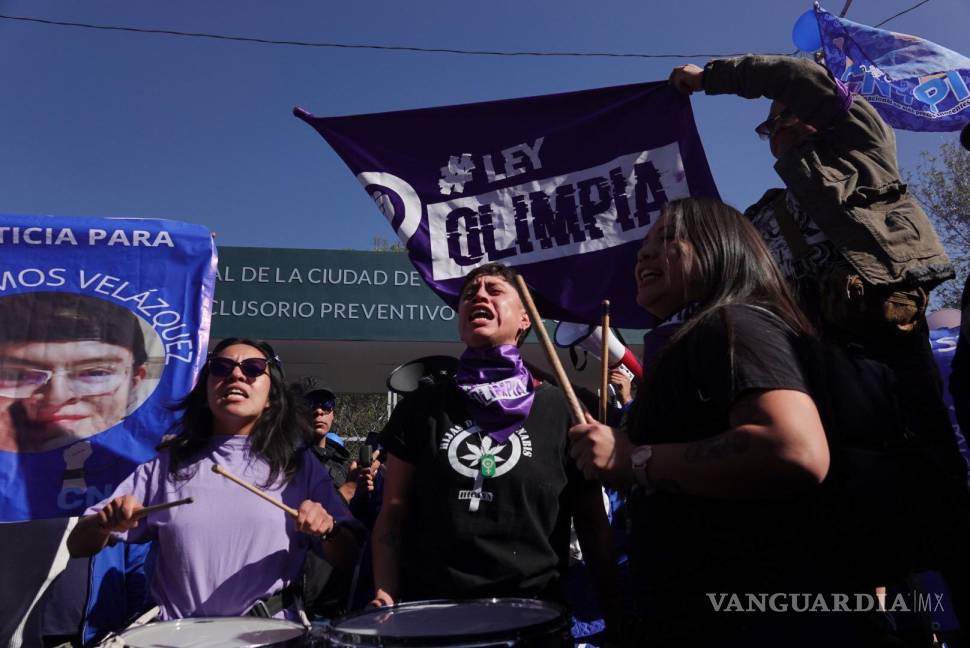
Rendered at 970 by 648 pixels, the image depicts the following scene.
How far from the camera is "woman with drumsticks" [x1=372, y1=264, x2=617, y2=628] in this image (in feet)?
7.29

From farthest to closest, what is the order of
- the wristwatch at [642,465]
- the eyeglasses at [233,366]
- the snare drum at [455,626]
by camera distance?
the eyeglasses at [233,366], the snare drum at [455,626], the wristwatch at [642,465]

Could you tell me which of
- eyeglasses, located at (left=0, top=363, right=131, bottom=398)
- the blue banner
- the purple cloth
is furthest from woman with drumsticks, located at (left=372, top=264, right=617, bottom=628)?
eyeglasses, located at (left=0, top=363, right=131, bottom=398)

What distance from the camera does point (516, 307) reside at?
2.78m

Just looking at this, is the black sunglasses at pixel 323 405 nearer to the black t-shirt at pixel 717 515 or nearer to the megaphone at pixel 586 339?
the megaphone at pixel 586 339

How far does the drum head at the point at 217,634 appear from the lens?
191cm

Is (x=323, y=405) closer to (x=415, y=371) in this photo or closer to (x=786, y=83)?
(x=415, y=371)

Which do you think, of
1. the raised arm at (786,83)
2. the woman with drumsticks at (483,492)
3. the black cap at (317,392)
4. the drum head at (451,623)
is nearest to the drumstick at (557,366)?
the drum head at (451,623)

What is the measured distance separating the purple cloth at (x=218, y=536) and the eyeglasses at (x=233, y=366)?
1.04ft

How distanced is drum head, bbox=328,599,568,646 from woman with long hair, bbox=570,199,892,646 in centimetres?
26

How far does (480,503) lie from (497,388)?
0.38 meters

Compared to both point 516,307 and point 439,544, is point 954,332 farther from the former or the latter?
point 439,544

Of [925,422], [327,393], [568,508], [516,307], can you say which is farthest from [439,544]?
[327,393]

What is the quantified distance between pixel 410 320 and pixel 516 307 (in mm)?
8866

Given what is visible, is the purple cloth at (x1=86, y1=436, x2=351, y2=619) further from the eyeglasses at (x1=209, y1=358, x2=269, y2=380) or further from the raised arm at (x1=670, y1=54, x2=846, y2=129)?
the raised arm at (x1=670, y1=54, x2=846, y2=129)
